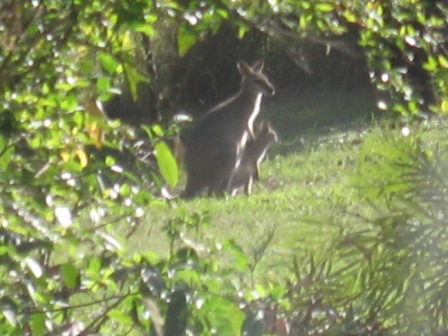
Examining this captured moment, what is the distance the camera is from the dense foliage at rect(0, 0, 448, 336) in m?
2.54

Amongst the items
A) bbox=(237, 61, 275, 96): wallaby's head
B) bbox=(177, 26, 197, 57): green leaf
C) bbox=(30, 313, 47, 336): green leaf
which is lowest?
bbox=(237, 61, 275, 96): wallaby's head

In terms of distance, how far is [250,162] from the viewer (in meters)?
12.4

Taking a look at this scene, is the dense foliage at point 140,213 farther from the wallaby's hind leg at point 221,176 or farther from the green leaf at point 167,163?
the wallaby's hind leg at point 221,176

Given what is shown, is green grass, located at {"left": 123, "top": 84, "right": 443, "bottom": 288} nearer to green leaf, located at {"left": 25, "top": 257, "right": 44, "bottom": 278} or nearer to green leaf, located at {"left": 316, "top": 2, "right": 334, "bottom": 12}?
green leaf, located at {"left": 316, "top": 2, "right": 334, "bottom": 12}

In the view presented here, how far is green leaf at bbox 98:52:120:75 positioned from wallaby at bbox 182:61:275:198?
29.2ft

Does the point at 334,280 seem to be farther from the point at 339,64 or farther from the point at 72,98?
the point at 339,64

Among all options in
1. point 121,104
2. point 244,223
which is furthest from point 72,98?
point 121,104

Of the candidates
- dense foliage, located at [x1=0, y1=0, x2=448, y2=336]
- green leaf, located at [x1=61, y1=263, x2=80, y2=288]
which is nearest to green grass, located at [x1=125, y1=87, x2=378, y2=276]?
dense foliage, located at [x1=0, y1=0, x2=448, y2=336]

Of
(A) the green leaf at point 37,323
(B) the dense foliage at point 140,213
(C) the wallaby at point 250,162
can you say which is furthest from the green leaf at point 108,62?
(C) the wallaby at point 250,162

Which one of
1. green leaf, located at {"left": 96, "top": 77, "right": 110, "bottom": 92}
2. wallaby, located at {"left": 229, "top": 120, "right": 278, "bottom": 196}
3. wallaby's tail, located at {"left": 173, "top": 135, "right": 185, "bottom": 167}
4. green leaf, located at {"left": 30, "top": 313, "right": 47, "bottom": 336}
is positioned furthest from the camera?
wallaby, located at {"left": 229, "top": 120, "right": 278, "bottom": 196}

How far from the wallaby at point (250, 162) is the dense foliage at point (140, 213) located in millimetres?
8580

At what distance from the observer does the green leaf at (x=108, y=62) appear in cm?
290

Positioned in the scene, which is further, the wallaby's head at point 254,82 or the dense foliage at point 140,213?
the wallaby's head at point 254,82

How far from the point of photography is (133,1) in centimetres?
266
